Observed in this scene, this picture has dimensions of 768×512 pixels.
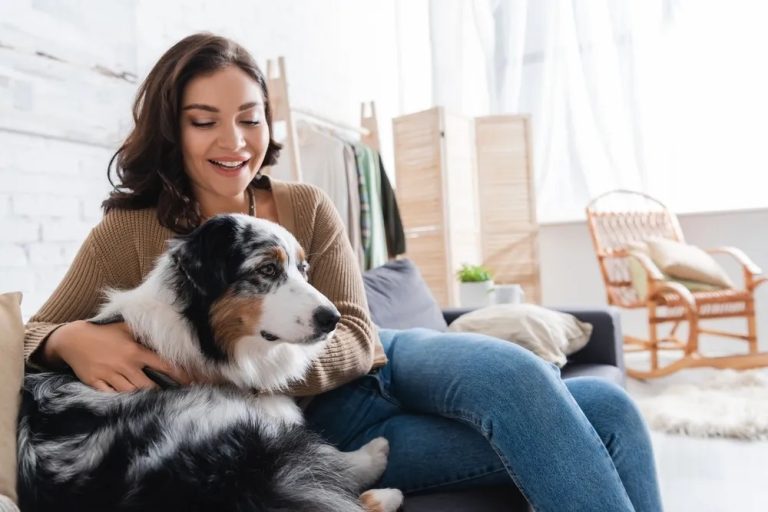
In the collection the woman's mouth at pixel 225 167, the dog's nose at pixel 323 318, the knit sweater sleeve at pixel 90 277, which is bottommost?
the dog's nose at pixel 323 318

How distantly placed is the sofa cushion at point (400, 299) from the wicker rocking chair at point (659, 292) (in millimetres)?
1798

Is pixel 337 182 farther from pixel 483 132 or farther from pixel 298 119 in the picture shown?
pixel 483 132

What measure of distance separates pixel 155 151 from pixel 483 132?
367cm

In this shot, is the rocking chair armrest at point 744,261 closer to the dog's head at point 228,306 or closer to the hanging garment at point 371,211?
the hanging garment at point 371,211

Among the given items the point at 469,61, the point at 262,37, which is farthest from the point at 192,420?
the point at 469,61

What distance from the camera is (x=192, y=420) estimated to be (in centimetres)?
90

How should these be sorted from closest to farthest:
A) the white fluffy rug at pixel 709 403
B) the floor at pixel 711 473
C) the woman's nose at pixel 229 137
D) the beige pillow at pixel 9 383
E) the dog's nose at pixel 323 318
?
the beige pillow at pixel 9 383 → the dog's nose at pixel 323 318 → the woman's nose at pixel 229 137 → the floor at pixel 711 473 → the white fluffy rug at pixel 709 403

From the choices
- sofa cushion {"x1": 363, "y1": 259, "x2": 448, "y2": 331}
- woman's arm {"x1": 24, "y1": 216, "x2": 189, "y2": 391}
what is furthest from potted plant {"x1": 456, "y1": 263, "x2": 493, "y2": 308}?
woman's arm {"x1": 24, "y1": 216, "x2": 189, "y2": 391}

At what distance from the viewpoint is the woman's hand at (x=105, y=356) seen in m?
1.01

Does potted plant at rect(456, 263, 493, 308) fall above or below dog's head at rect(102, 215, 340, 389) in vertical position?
below

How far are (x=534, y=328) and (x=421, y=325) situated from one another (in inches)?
16.3

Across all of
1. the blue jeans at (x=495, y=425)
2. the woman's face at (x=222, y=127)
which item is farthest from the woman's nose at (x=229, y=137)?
the blue jeans at (x=495, y=425)

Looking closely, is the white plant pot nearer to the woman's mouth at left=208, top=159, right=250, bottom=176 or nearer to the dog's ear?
the woman's mouth at left=208, top=159, right=250, bottom=176

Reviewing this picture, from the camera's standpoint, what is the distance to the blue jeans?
1.04 metres
